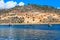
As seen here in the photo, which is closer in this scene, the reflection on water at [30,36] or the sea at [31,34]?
the reflection on water at [30,36]

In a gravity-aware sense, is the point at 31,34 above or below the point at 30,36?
below

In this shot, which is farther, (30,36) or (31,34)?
(31,34)

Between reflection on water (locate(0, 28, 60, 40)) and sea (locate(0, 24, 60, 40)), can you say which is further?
sea (locate(0, 24, 60, 40))
